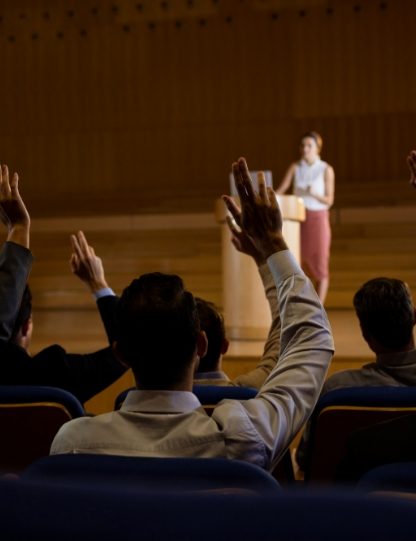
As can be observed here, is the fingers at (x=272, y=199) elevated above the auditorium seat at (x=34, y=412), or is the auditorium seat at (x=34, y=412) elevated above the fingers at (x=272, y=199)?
the fingers at (x=272, y=199)

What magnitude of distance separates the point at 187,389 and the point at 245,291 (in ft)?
13.8

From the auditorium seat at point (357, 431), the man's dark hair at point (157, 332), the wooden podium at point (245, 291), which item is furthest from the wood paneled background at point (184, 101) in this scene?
the man's dark hair at point (157, 332)

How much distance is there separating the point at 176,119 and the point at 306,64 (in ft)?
6.41

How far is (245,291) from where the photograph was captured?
5.63 metres

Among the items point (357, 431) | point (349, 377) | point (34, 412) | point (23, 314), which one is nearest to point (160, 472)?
point (357, 431)

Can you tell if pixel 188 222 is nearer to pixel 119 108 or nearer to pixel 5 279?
pixel 119 108

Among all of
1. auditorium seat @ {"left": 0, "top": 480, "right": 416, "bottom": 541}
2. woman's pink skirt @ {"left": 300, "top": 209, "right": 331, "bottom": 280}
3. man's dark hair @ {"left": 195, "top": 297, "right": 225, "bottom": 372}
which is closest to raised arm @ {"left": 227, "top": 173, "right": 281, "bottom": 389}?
man's dark hair @ {"left": 195, "top": 297, "right": 225, "bottom": 372}

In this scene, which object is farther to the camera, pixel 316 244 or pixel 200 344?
pixel 316 244

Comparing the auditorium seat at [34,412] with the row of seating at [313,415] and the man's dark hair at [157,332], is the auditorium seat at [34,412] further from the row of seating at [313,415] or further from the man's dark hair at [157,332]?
the man's dark hair at [157,332]

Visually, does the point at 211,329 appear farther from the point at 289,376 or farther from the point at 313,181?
the point at 313,181

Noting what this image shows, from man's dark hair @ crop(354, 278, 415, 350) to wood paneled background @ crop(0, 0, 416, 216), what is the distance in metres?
8.52

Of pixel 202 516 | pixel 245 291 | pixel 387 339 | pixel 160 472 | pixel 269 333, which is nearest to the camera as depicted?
pixel 202 516

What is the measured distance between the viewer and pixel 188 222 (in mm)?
10320

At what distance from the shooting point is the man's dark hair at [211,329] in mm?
2375
